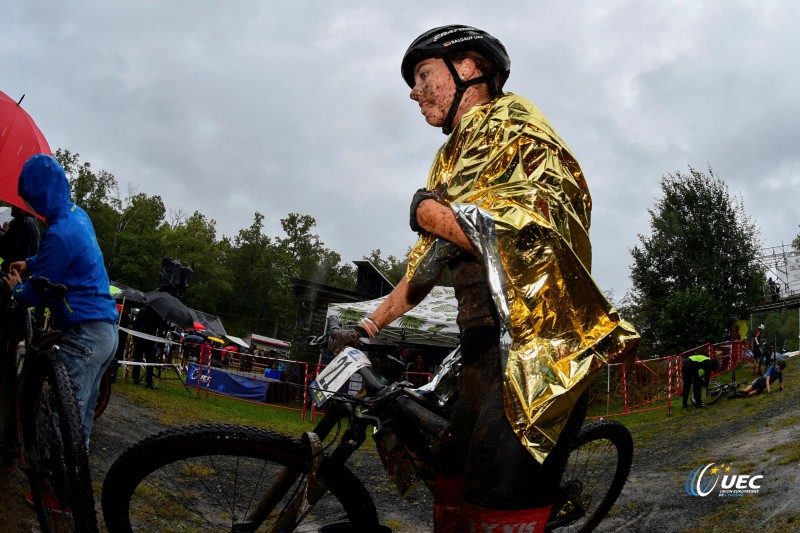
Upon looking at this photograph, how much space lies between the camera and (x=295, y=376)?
14.7 m

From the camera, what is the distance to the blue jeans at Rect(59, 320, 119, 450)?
10.9ft

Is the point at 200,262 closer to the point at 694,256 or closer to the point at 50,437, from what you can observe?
the point at 694,256

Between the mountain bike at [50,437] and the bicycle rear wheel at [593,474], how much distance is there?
222cm

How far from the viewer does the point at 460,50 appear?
218 cm

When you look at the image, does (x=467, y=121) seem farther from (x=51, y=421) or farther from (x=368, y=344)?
(x=51, y=421)

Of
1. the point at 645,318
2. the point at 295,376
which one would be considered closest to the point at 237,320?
the point at 645,318

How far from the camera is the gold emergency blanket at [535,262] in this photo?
174 cm

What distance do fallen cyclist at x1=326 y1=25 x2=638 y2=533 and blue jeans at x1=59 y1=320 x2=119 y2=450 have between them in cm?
197

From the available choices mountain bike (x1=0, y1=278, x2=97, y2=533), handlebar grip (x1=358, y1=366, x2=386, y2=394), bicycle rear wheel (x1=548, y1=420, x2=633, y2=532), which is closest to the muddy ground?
mountain bike (x1=0, y1=278, x2=97, y2=533)

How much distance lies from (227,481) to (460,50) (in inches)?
73.6

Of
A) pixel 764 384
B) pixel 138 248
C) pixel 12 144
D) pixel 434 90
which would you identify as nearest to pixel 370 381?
pixel 434 90

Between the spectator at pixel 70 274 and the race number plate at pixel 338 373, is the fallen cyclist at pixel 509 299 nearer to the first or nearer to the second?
the race number plate at pixel 338 373

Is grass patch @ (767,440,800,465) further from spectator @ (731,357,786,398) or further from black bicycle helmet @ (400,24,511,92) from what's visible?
spectator @ (731,357,786,398)

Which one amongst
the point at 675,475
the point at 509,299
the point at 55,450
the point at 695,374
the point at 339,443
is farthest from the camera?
the point at 695,374
